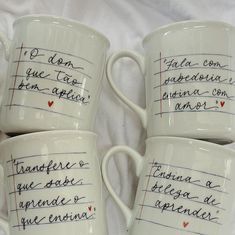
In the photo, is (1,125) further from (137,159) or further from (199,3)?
(199,3)

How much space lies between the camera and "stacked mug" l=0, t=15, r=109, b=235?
565 millimetres

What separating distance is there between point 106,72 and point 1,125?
17cm

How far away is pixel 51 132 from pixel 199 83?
0.21 m

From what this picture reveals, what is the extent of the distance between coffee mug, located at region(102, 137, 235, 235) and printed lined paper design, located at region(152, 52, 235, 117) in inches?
2.0

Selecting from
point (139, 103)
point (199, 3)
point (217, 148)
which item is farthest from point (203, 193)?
point (199, 3)

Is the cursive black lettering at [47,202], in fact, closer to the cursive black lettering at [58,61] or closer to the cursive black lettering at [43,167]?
the cursive black lettering at [43,167]

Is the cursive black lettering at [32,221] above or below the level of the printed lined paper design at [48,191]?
below

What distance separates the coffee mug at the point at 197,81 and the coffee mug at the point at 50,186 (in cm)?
13

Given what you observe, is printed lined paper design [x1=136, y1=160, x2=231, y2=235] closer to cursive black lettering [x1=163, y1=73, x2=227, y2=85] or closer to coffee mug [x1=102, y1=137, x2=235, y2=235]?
coffee mug [x1=102, y1=137, x2=235, y2=235]

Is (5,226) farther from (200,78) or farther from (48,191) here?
(200,78)

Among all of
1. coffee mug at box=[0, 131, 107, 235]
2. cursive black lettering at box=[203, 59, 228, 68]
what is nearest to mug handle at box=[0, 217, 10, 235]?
coffee mug at box=[0, 131, 107, 235]

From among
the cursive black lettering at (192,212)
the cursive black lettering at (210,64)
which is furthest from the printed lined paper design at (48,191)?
the cursive black lettering at (210,64)

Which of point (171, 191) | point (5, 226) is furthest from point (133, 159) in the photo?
point (5, 226)

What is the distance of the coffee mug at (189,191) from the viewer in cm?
58
